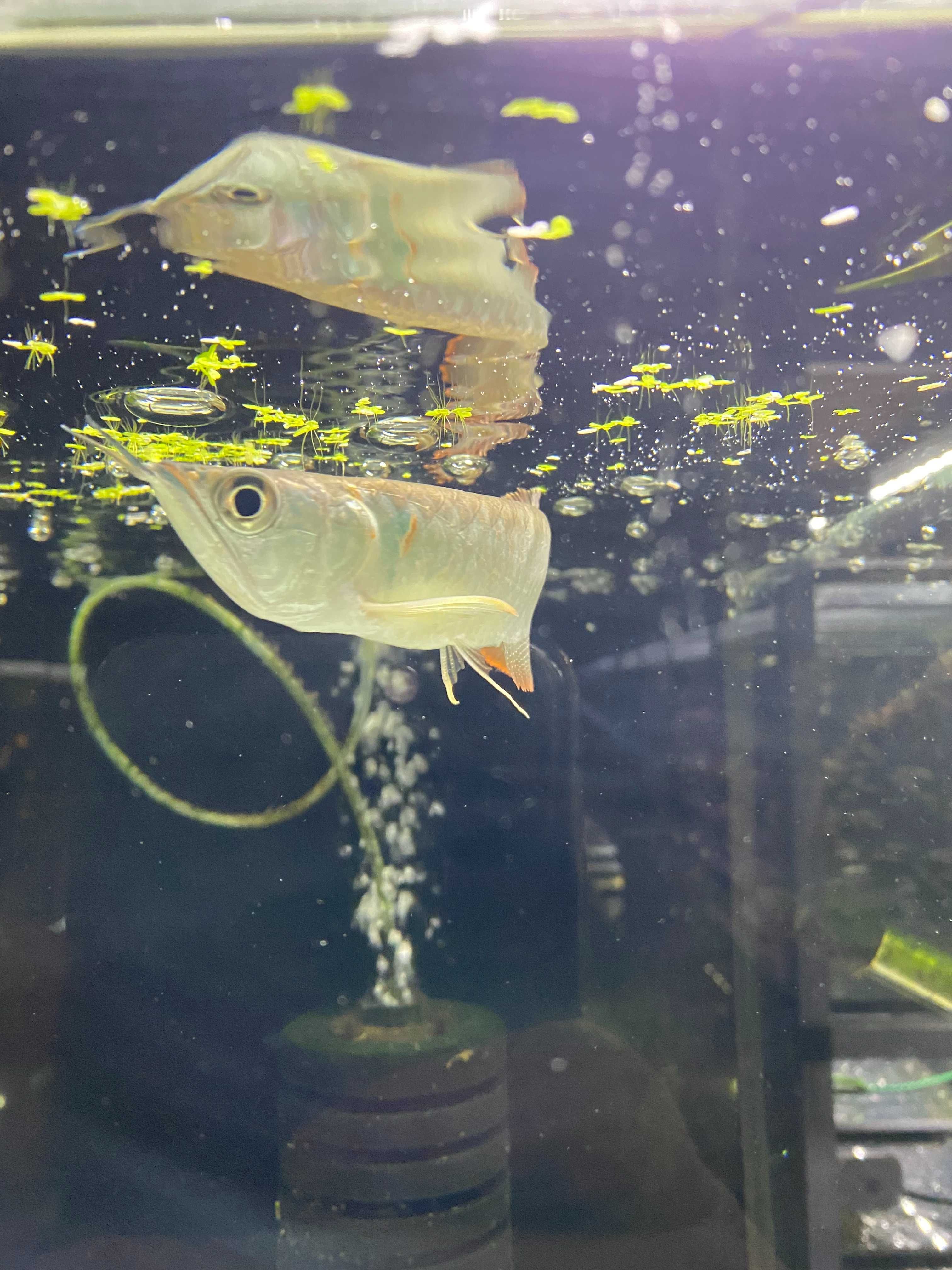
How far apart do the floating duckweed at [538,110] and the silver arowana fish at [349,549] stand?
894 millimetres

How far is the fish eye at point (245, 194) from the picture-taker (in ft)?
6.11

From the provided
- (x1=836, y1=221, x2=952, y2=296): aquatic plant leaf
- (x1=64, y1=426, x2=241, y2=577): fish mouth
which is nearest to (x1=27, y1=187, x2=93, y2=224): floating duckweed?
(x1=64, y1=426, x2=241, y2=577): fish mouth

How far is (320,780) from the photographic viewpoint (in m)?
5.58

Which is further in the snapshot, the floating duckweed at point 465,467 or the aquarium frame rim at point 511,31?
the floating duckweed at point 465,467

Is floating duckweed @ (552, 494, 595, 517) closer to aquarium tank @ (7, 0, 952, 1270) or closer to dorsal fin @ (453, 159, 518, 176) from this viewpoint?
aquarium tank @ (7, 0, 952, 1270)

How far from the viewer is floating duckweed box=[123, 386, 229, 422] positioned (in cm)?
304

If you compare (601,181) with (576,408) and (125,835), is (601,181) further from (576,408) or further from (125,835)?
(125,835)

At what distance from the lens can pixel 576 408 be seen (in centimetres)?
328

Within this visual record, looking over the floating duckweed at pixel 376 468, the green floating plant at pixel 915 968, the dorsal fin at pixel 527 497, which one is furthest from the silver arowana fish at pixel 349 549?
the green floating plant at pixel 915 968

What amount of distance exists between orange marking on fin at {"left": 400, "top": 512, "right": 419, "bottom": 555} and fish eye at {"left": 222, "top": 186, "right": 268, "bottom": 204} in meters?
0.90

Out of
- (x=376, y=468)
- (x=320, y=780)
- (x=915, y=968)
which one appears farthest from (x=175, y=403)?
(x=915, y=968)

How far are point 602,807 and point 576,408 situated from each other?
9.47ft

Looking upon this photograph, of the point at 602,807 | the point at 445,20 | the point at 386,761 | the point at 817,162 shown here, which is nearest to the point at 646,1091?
the point at 602,807

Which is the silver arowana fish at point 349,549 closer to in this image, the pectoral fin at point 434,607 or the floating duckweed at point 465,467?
the pectoral fin at point 434,607
